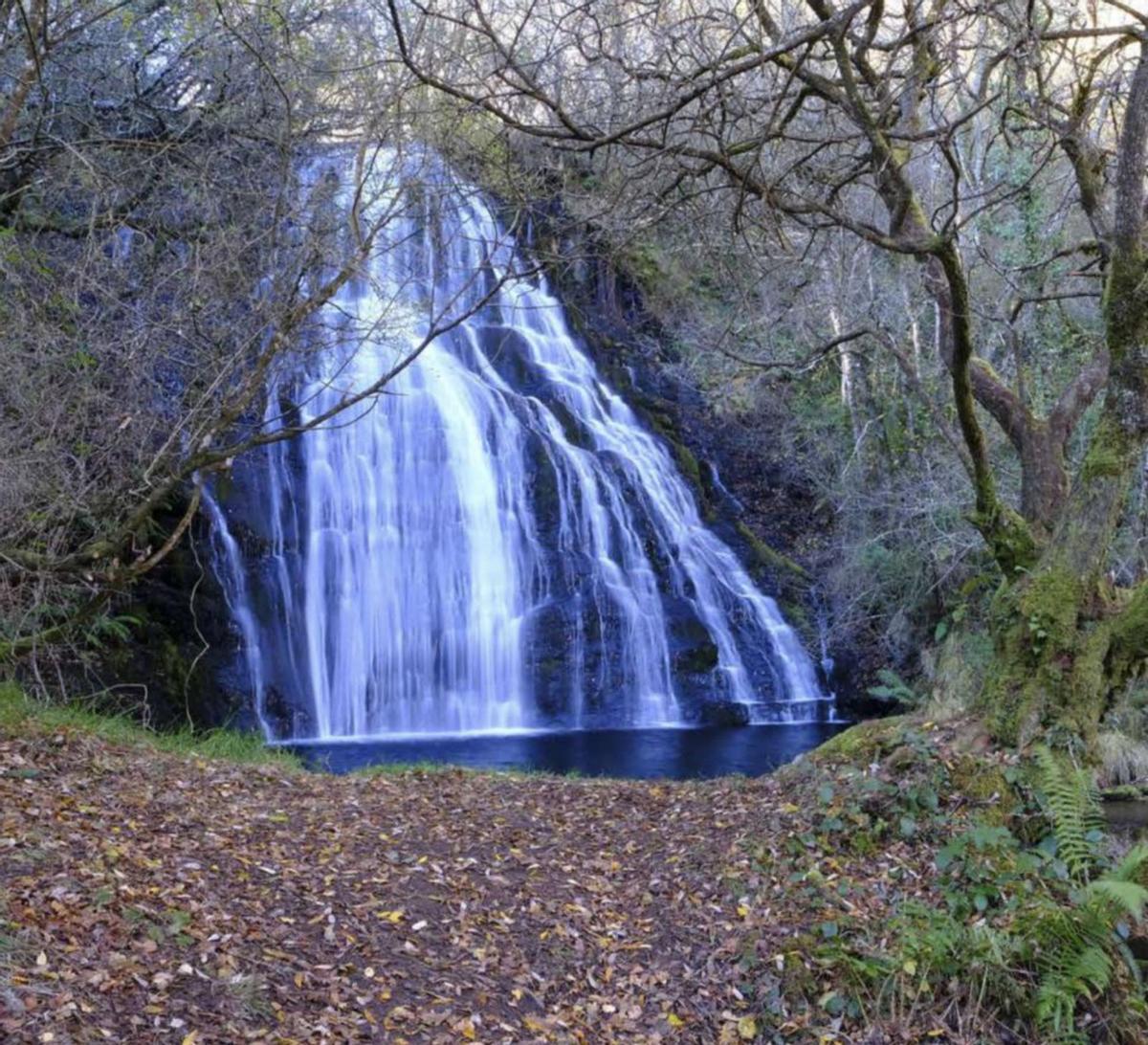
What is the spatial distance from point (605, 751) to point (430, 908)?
8942 mm

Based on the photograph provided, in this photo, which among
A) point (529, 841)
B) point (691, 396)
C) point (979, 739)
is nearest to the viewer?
point (979, 739)

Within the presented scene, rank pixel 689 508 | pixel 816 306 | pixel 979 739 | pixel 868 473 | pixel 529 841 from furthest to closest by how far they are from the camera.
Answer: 1. pixel 689 508
2. pixel 868 473
3. pixel 816 306
4. pixel 529 841
5. pixel 979 739

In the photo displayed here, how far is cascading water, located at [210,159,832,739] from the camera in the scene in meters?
14.5

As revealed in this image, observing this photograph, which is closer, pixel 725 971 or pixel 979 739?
pixel 725 971

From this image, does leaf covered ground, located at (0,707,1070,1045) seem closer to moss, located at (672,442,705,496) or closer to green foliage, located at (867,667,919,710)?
green foliage, located at (867,667,919,710)

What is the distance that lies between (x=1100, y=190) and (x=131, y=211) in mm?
8398

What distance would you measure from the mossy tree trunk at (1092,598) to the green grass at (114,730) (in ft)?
18.2

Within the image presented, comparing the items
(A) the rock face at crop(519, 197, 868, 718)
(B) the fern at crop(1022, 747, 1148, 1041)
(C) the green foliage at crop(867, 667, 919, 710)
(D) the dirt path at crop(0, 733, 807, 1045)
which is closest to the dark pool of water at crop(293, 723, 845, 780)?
(C) the green foliage at crop(867, 667, 919, 710)

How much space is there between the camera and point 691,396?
20812mm

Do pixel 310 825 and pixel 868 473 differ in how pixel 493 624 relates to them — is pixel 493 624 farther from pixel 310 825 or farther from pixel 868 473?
pixel 310 825

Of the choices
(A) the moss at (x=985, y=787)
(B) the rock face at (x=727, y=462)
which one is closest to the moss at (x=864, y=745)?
(A) the moss at (x=985, y=787)

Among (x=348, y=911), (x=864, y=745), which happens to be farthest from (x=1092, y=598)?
(x=348, y=911)

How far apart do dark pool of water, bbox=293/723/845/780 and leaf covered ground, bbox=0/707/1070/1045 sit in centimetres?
554

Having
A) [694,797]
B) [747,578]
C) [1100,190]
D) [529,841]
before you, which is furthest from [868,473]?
[529,841]
